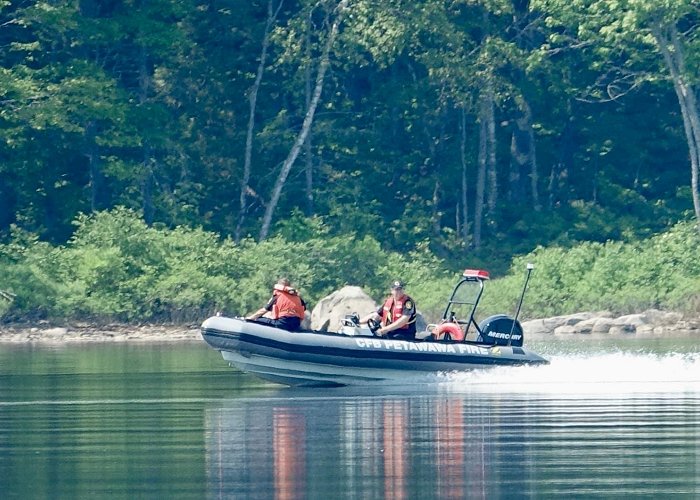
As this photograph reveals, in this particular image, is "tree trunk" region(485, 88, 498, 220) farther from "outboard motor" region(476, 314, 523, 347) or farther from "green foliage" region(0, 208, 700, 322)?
"outboard motor" region(476, 314, 523, 347)

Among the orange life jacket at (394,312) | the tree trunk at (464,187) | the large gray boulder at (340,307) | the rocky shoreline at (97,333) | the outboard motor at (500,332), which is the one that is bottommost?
the rocky shoreline at (97,333)

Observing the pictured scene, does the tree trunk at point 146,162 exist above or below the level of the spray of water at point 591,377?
above

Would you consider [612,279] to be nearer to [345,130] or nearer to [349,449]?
[345,130]

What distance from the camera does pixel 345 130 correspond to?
4619 cm

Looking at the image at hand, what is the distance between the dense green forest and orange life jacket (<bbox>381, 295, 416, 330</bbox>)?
1602 centimetres

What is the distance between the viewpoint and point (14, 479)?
13312mm

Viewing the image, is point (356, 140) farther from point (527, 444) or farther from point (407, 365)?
point (527, 444)

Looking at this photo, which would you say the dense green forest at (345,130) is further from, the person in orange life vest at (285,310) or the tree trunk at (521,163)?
the person in orange life vest at (285,310)

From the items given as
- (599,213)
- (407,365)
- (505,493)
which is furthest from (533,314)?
(505,493)

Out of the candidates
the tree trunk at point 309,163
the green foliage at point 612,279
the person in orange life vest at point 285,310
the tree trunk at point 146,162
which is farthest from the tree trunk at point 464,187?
the person in orange life vest at point 285,310

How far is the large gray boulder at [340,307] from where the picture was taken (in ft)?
104

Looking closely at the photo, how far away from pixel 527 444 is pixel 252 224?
30.5m

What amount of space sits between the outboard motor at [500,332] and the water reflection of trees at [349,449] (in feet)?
8.60

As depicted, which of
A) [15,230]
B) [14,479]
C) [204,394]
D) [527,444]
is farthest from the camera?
[15,230]
